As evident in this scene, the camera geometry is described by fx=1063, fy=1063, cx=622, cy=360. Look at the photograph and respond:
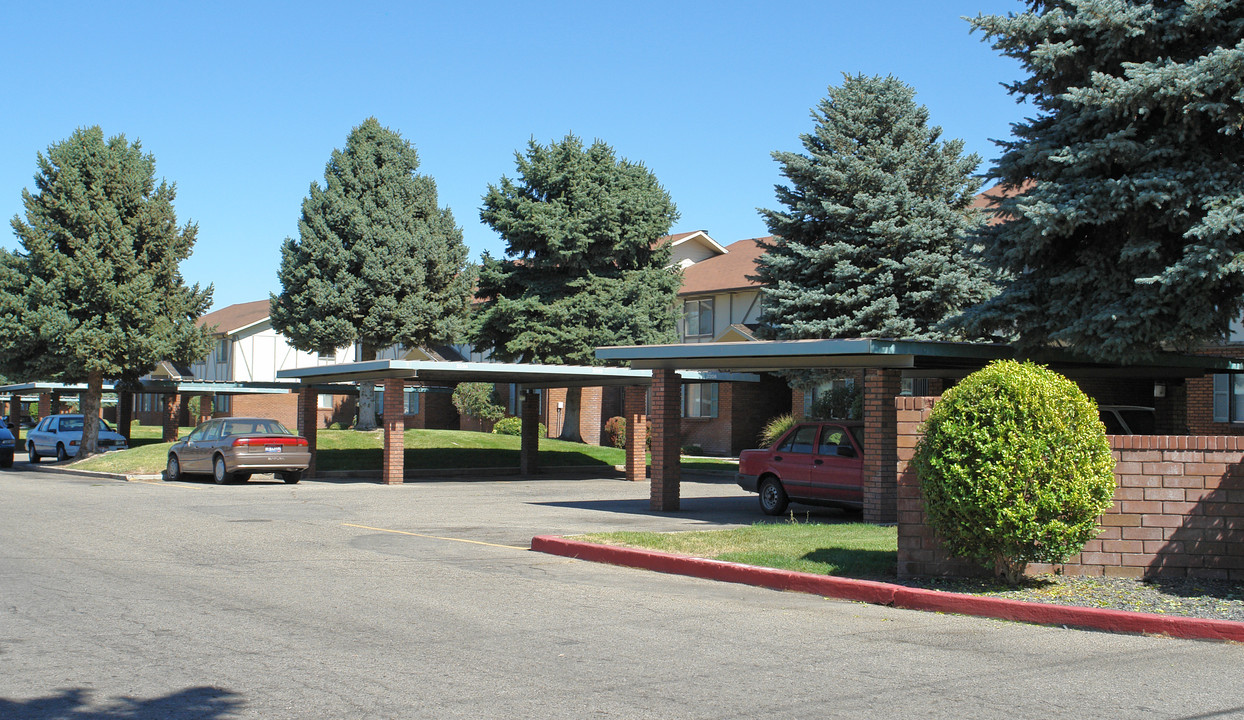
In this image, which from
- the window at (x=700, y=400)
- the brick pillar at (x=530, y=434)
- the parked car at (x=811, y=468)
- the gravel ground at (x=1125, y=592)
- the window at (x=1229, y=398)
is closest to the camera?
the gravel ground at (x=1125, y=592)

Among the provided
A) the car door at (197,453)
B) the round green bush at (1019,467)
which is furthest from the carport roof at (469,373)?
the round green bush at (1019,467)

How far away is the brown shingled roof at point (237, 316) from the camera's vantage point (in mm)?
59656

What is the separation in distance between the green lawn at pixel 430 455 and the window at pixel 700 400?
22.1 ft

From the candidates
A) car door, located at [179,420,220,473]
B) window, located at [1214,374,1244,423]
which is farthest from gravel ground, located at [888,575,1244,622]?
window, located at [1214,374,1244,423]

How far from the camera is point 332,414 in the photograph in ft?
186

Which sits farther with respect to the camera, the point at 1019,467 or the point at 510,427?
the point at 510,427

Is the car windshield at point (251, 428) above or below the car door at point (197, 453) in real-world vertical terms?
above

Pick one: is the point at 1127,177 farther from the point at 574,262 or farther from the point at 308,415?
the point at 574,262

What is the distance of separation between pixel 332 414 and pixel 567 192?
24.5 meters

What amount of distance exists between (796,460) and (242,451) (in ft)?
42.8

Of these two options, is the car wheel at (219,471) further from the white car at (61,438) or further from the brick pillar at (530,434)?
the white car at (61,438)

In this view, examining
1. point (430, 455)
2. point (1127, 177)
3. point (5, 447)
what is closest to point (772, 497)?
point (1127, 177)

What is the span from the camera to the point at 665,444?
17.8 metres

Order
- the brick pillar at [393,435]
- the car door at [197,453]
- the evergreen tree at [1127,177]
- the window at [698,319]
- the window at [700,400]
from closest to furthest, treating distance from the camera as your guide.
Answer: the evergreen tree at [1127,177]
the car door at [197,453]
the brick pillar at [393,435]
the window at [700,400]
the window at [698,319]
